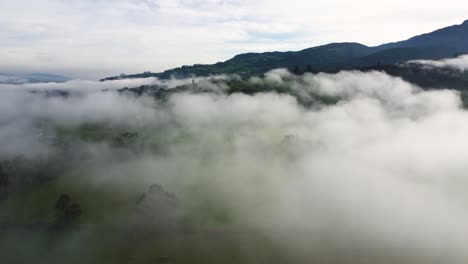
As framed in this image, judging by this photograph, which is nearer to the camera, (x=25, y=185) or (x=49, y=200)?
(x=49, y=200)

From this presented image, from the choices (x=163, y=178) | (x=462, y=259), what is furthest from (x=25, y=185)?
(x=462, y=259)

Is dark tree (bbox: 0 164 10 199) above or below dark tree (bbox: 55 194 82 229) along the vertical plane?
above

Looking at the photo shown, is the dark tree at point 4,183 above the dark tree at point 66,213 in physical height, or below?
above

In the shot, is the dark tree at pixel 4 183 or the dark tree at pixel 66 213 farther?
the dark tree at pixel 4 183

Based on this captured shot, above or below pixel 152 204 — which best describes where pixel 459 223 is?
below

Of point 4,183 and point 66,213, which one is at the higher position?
point 4,183

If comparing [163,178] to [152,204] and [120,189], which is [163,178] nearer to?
[120,189]

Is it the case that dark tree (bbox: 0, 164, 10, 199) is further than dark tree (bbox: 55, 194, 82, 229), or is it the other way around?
dark tree (bbox: 0, 164, 10, 199)

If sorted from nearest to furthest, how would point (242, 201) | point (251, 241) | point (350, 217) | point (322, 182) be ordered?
point (251, 241) < point (350, 217) < point (242, 201) < point (322, 182)

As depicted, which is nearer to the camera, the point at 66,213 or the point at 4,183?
the point at 66,213

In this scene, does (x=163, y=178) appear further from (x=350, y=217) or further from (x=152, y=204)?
(x=350, y=217)

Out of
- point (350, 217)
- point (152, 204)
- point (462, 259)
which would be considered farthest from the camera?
point (350, 217)
